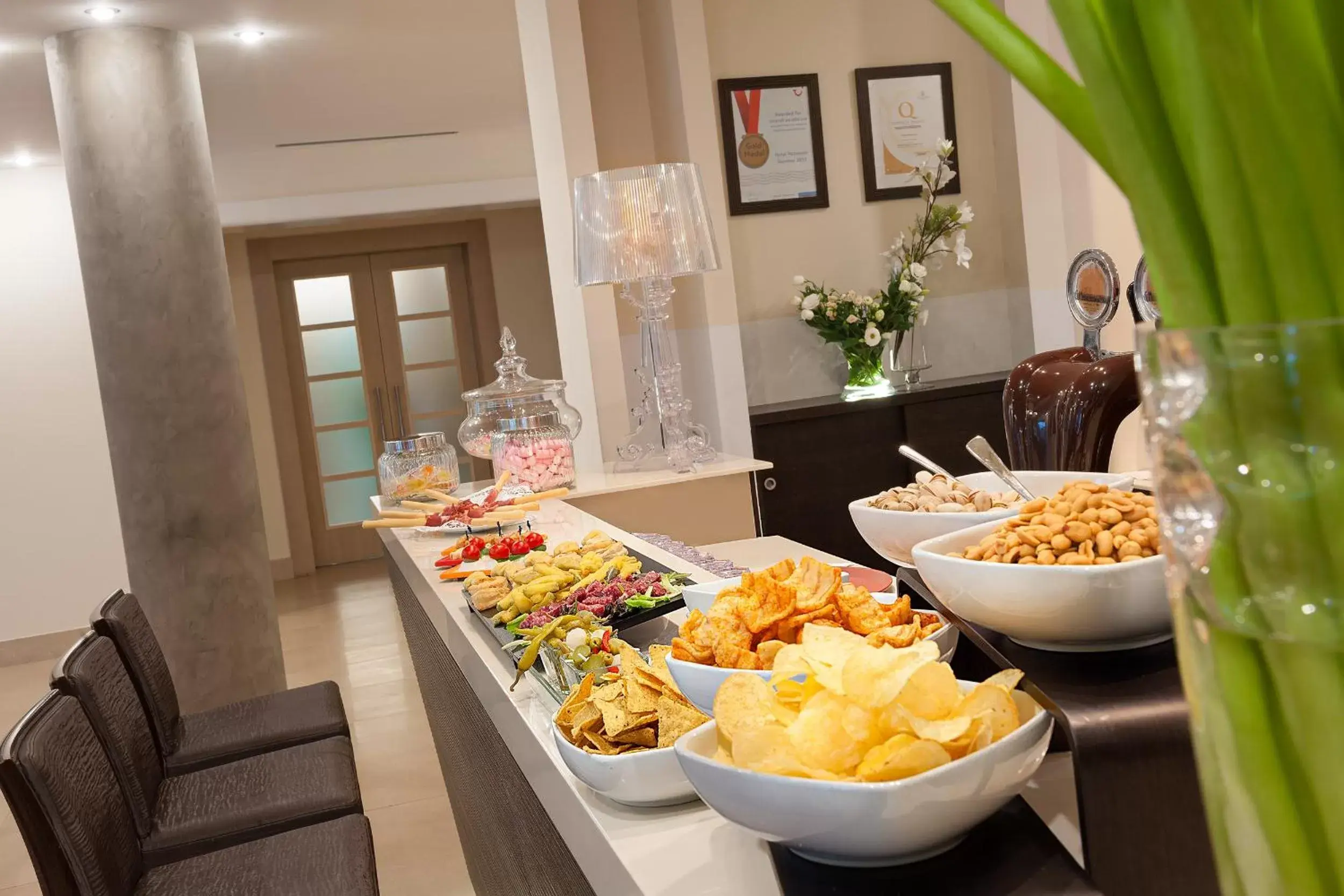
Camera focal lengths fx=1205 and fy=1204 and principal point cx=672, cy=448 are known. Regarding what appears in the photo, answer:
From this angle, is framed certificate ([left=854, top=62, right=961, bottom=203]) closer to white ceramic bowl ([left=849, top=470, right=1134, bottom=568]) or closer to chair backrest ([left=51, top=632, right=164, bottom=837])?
chair backrest ([left=51, top=632, right=164, bottom=837])

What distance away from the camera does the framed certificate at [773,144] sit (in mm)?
4484

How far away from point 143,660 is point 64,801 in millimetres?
937

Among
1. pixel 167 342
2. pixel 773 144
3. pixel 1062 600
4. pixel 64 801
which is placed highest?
pixel 773 144

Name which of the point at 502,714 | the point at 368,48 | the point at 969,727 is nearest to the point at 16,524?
the point at 368,48

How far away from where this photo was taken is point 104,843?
1753 millimetres

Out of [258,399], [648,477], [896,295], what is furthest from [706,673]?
[258,399]

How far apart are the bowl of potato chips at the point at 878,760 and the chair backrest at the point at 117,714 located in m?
1.55

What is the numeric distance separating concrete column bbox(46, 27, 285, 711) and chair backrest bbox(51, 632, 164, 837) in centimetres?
221

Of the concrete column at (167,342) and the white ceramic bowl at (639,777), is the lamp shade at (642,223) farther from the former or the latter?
the white ceramic bowl at (639,777)

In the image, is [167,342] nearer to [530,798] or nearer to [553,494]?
[553,494]

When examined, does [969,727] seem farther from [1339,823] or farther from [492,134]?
[492,134]

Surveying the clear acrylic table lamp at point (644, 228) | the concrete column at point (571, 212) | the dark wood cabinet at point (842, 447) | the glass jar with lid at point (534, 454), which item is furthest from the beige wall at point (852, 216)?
the glass jar with lid at point (534, 454)

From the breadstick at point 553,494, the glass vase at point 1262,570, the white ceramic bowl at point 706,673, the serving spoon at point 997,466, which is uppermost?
→ the glass vase at point 1262,570

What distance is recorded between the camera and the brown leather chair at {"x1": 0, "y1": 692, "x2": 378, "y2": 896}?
5.15 ft
